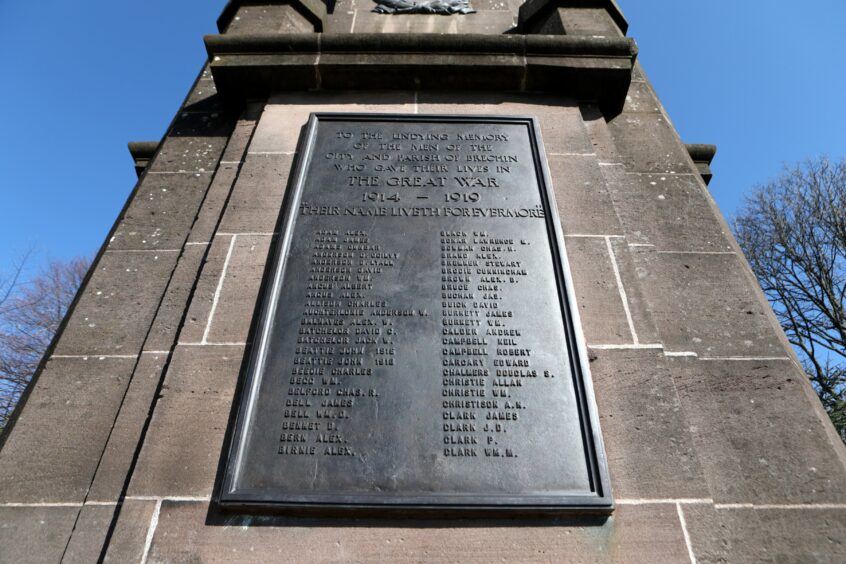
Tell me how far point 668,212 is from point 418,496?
336 centimetres

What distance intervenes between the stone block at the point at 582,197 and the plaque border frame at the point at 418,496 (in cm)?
22

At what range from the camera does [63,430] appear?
3.29 metres

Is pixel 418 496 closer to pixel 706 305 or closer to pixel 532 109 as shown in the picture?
pixel 706 305

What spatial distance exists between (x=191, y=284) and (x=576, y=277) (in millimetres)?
2905

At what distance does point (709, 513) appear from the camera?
273 centimetres

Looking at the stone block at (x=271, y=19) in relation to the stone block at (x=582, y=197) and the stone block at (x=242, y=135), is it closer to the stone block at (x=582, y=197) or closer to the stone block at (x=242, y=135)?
the stone block at (x=242, y=135)

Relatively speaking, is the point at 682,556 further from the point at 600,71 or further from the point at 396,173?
the point at 600,71

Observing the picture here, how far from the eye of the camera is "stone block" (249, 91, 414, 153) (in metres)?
4.72

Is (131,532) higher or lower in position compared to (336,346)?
lower

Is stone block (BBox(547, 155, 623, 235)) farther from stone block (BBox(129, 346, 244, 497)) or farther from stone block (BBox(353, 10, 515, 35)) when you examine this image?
stone block (BBox(353, 10, 515, 35))

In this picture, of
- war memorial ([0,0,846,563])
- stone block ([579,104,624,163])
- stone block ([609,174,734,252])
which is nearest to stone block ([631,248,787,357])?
war memorial ([0,0,846,563])

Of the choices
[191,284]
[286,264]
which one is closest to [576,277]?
[286,264]

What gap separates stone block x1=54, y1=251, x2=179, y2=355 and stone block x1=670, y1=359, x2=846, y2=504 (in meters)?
3.90

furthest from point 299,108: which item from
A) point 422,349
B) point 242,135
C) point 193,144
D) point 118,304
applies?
point 422,349
